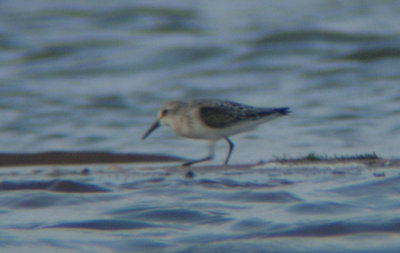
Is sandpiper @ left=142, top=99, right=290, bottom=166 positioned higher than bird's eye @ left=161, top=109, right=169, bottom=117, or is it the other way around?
bird's eye @ left=161, top=109, right=169, bottom=117

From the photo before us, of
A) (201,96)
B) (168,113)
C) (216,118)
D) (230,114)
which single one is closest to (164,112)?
(168,113)

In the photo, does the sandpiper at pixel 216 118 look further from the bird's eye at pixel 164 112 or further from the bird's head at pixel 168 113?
the bird's eye at pixel 164 112

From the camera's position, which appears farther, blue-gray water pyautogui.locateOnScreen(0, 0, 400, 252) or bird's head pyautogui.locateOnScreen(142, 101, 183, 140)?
bird's head pyautogui.locateOnScreen(142, 101, 183, 140)

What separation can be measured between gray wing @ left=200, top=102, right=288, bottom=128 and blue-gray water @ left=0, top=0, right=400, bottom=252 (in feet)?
1.71

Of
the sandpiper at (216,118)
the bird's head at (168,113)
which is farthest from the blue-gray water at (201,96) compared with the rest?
Answer: the bird's head at (168,113)

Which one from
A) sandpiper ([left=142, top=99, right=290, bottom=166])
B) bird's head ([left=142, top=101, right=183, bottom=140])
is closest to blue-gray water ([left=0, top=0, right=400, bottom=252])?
sandpiper ([left=142, top=99, right=290, bottom=166])

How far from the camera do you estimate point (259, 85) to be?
1374 cm

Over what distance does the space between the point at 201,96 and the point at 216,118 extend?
504 centimetres

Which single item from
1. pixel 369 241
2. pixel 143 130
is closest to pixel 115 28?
pixel 143 130

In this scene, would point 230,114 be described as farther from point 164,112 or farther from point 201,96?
point 201,96

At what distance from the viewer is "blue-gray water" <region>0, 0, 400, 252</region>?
4.95 metres

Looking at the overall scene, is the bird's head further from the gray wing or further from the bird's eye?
the gray wing

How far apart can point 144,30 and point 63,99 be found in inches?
253

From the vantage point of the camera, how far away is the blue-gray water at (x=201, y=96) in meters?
4.95
